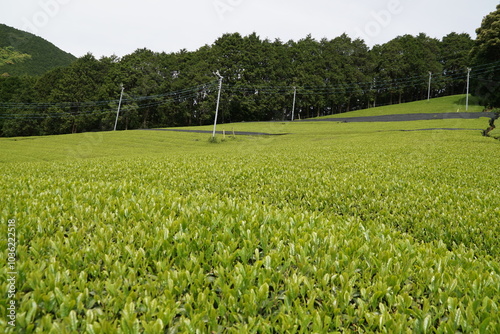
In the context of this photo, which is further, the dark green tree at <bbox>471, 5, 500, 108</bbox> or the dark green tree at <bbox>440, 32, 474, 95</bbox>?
the dark green tree at <bbox>440, 32, 474, 95</bbox>

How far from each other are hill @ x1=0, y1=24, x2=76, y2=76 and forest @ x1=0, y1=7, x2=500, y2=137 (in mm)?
18659

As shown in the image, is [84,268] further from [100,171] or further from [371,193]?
[100,171]

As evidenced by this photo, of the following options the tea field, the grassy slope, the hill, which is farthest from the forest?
the tea field

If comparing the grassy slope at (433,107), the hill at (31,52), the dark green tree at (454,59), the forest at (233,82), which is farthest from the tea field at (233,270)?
the hill at (31,52)

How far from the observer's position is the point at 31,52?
112125 millimetres

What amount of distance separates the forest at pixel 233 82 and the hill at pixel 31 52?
18.7m

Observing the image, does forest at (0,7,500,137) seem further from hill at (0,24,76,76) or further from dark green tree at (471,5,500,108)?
hill at (0,24,76,76)

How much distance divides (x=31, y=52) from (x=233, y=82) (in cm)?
9070

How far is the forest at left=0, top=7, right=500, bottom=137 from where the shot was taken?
259ft

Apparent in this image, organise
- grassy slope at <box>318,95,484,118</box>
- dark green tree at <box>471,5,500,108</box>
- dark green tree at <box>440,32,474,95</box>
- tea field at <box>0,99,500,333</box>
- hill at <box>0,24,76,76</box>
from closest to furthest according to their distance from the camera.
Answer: tea field at <box>0,99,500,333</box>, dark green tree at <box>471,5,500,108</box>, grassy slope at <box>318,95,484,118</box>, dark green tree at <box>440,32,474,95</box>, hill at <box>0,24,76,76</box>

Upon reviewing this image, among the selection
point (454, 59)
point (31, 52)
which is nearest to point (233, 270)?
point (454, 59)

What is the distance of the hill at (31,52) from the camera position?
101919 millimetres

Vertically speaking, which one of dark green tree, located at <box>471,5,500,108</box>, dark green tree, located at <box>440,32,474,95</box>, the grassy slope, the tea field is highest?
dark green tree, located at <box>440,32,474,95</box>

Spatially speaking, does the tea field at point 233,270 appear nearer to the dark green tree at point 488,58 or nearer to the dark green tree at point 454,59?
the dark green tree at point 488,58
